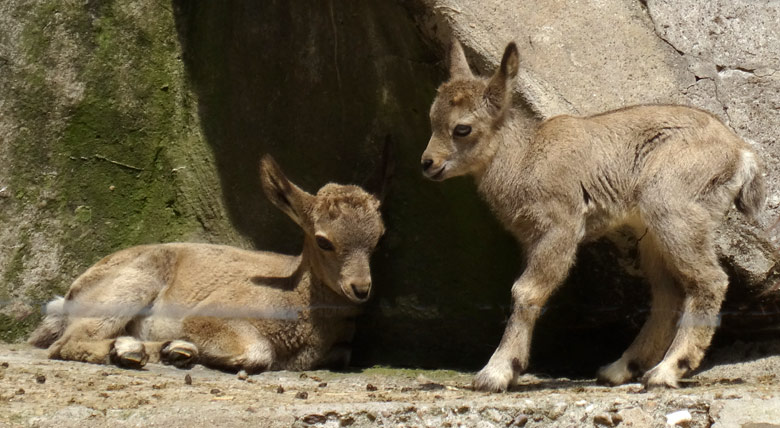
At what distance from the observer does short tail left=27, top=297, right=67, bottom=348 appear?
30.0 feet

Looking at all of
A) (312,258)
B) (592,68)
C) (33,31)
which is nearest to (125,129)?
(33,31)

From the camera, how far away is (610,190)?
7.88m

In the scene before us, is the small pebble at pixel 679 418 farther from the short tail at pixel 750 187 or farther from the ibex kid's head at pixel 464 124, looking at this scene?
the ibex kid's head at pixel 464 124

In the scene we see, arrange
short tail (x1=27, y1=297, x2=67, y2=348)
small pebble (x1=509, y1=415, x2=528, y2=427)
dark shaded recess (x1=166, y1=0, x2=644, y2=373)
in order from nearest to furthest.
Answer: small pebble (x1=509, y1=415, x2=528, y2=427), short tail (x1=27, y1=297, x2=67, y2=348), dark shaded recess (x1=166, y1=0, x2=644, y2=373)

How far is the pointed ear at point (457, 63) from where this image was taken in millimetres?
8352

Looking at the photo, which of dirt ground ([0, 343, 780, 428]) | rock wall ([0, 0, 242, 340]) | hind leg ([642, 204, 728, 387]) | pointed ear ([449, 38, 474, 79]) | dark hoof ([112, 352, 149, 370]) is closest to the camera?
dirt ground ([0, 343, 780, 428])

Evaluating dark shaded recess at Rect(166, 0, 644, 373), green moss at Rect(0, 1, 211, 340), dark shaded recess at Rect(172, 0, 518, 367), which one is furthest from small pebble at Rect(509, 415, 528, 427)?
green moss at Rect(0, 1, 211, 340)

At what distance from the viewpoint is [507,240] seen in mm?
9375

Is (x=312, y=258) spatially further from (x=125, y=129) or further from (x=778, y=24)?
(x=778, y=24)

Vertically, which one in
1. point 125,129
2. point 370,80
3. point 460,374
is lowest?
point 460,374

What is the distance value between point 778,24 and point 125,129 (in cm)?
553

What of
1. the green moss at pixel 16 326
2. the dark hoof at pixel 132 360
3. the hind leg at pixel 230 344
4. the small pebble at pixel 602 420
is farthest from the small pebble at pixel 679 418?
the green moss at pixel 16 326

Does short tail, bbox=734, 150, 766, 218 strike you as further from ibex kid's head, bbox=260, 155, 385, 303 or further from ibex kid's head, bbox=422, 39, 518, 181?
ibex kid's head, bbox=260, 155, 385, 303

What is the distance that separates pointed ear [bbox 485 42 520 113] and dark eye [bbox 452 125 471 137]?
0.24 m
